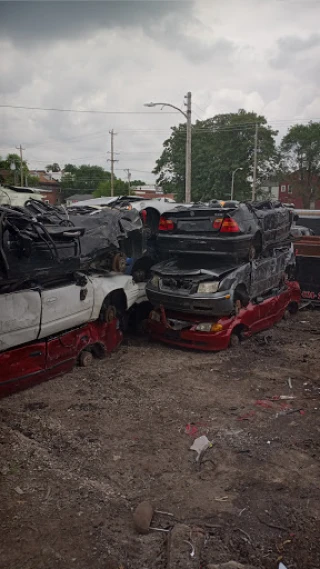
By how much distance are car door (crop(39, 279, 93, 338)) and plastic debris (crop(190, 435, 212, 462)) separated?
212 centimetres

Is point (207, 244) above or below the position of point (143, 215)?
below

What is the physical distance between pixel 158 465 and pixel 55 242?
8.81 ft

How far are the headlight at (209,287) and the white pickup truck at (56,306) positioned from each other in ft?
3.59

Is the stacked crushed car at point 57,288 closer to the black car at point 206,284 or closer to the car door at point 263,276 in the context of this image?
the black car at point 206,284

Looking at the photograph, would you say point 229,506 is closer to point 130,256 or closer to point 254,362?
point 254,362

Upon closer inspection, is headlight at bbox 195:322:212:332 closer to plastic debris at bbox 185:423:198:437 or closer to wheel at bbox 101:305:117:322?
wheel at bbox 101:305:117:322

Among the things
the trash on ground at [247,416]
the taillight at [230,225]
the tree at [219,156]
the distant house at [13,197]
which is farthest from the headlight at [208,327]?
the tree at [219,156]

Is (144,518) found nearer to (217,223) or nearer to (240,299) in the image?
(240,299)

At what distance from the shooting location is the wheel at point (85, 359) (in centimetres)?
586

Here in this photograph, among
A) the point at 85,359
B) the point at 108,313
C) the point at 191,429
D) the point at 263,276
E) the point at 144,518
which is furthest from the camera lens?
the point at 263,276

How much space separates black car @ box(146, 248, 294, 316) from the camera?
6.39 meters

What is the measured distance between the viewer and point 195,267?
701cm

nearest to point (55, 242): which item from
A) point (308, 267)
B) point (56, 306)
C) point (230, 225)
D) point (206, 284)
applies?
point (56, 306)

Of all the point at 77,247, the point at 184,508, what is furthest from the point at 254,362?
the point at 184,508
